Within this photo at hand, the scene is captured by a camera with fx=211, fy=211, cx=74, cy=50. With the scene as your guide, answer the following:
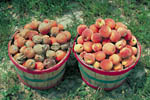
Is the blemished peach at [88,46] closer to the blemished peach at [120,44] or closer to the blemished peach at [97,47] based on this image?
the blemished peach at [97,47]

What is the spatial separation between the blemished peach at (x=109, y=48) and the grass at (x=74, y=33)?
2.42 ft

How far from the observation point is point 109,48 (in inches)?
120

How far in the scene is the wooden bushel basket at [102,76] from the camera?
10.2 ft

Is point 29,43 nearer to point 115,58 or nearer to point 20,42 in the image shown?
point 20,42

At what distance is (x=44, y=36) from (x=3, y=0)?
2.43m

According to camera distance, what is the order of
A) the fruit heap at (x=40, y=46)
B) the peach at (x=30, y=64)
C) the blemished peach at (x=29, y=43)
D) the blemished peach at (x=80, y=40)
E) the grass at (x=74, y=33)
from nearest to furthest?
the peach at (x=30, y=64) < the fruit heap at (x=40, y=46) < the blemished peach at (x=29, y=43) < the blemished peach at (x=80, y=40) < the grass at (x=74, y=33)

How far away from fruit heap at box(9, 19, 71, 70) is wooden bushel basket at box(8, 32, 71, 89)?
0.19 feet

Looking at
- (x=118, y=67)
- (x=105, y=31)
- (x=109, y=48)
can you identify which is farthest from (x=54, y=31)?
(x=118, y=67)

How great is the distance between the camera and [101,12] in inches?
189

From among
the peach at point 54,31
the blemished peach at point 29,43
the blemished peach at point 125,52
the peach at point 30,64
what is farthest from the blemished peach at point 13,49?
the blemished peach at point 125,52

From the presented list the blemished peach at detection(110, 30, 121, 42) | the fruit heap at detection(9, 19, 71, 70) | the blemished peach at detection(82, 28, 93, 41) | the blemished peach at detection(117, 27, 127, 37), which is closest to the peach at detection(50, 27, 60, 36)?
the fruit heap at detection(9, 19, 71, 70)

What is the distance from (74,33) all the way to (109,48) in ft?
4.77

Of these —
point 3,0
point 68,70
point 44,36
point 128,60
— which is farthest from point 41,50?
point 3,0

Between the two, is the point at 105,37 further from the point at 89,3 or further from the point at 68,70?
the point at 89,3
